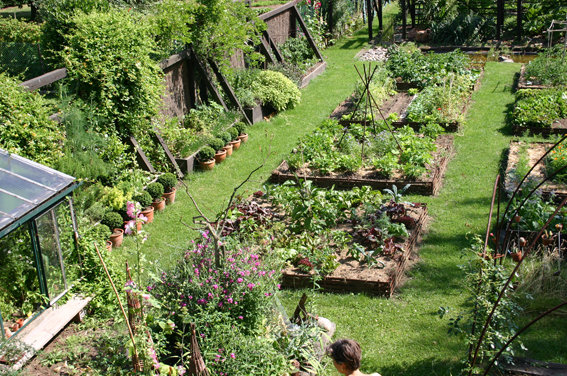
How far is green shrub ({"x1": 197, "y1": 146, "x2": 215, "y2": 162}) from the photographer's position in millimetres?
9953

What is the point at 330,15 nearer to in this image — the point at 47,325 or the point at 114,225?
the point at 114,225

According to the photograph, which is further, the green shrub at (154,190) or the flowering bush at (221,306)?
the green shrub at (154,190)

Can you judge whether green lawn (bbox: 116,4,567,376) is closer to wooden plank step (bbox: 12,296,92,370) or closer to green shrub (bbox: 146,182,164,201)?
green shrub (bbox: 146,182,164,201)

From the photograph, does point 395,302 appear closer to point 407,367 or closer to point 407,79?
point 407,367

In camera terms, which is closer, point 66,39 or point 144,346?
point 144,346

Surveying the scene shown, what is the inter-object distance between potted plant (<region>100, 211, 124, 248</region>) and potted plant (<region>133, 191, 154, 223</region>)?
548mm

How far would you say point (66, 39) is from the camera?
854cm

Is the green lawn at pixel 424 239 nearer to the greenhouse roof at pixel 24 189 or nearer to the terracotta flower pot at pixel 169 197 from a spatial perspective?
the terracotta flower pot at pixel 169 197

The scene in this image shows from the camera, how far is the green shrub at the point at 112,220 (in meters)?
7.55

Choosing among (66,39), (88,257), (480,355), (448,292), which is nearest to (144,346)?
(88,257)

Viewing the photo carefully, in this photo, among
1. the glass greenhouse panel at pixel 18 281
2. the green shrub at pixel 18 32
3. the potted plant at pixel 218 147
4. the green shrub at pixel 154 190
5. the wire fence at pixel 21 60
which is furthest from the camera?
the green shrub at pixel 18 32

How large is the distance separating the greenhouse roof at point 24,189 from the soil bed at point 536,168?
6.46 m

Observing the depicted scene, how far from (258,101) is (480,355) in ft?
28.1

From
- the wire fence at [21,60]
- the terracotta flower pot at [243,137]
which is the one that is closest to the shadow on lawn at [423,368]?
the terracotta flower pot at [243,137]
